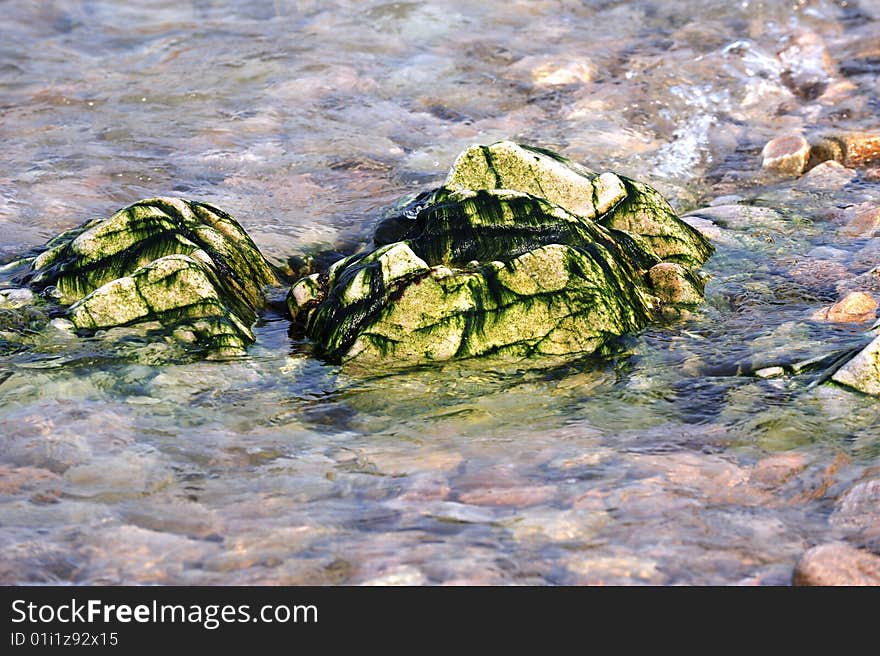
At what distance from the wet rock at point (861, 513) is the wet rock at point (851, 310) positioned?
62.1 inches

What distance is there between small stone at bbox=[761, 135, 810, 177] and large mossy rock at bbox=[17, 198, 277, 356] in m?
3.92

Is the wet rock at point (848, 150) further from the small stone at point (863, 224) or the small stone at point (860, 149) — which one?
the small stone at point (863, 224)

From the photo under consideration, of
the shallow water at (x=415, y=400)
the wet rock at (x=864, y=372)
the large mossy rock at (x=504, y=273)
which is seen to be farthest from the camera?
the large mossy rock at (x=504, y=273)

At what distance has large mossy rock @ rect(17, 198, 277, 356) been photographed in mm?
4699

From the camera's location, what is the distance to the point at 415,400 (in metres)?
4.20

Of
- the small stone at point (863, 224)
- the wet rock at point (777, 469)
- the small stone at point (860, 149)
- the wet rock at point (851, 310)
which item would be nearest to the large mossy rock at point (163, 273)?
the wet rock at point (777, 469)

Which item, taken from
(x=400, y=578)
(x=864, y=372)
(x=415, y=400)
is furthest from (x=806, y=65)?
(x=400, y=578)

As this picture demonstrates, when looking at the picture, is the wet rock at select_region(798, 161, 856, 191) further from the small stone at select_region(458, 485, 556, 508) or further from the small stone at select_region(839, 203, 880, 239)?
the small stone at select_region(458, 485, 556, 508)

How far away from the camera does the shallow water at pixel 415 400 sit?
3.11 m

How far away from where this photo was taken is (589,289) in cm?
474

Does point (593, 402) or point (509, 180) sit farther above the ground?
point (509, 180)

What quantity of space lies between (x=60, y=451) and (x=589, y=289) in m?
2.40
